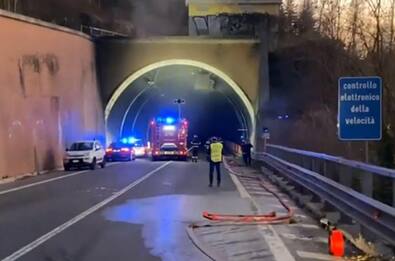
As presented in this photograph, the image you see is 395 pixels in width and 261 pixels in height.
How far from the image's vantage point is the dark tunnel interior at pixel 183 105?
60750 millimetres

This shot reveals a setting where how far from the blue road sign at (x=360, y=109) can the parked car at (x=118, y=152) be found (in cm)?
4045

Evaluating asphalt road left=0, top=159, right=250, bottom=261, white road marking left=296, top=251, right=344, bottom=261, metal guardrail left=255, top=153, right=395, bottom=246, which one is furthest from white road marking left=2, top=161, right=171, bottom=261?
metal guardrail left=255, top=153, right=395, bottom=246

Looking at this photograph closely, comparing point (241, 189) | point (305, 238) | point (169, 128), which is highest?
point (169, 128)

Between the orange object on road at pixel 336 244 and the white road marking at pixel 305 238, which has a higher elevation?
the orange object on road at pixel 336 244

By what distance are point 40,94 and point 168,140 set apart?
1951cm

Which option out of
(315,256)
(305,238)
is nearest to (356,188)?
(305,238)

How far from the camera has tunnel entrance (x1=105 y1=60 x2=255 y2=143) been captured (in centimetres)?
5609

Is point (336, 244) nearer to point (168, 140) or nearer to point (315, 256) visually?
point (315, 256)

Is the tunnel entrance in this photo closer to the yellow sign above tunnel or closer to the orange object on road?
the yellow sign above tunnel

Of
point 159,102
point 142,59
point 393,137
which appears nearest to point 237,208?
point 393,137

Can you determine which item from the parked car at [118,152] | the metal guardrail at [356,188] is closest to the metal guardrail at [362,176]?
the metal guardrail at [356,188]

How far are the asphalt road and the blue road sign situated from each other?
335 cm

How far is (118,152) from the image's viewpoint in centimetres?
5253

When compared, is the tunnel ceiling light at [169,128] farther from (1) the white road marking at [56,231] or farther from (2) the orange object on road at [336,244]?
(2) the orange object on road at [336,244]
